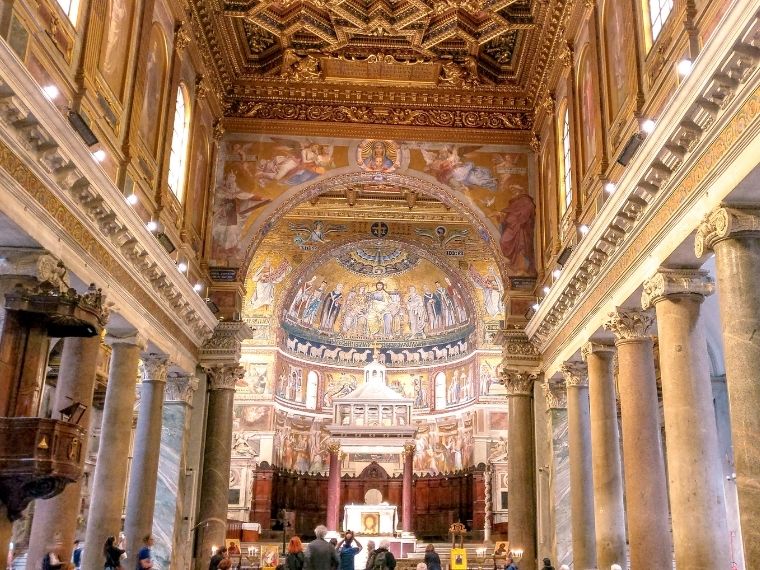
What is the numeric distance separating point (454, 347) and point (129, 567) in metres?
20.5

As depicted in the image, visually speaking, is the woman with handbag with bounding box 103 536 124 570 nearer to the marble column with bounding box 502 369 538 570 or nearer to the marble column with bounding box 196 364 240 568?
the marble column with bounding box 196 364 240 568

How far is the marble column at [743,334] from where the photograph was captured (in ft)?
26.6

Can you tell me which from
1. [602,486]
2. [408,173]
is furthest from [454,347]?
[602,486]

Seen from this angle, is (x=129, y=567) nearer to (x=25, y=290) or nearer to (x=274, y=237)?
(x=25, y=290)

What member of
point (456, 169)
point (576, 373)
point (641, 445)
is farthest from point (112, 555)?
point (456, 169)

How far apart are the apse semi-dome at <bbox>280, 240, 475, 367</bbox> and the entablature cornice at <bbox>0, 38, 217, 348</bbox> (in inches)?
669

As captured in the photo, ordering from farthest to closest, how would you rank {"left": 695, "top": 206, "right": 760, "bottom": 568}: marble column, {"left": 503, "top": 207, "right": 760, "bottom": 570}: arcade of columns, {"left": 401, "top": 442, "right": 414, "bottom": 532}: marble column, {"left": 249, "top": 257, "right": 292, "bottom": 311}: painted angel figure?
{"left": 249, "top": 257, "right": 292, "bottom": 311}: painted angel figure < {"left": 401, "top": 442, "right": 414, "bottom": 532}: marble column < {"left": 503, "top": 207, "right": 760, "bottom": 570}: arcade of columns < {"left": 695, "top": 206, "right": 760, "bottom": 568}: marble column

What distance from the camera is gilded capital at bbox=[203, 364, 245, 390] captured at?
19984 millimetres

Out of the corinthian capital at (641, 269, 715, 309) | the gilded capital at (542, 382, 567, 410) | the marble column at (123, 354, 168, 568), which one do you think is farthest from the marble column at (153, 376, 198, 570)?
the corinthian capital at (641, 269, 715, 309)

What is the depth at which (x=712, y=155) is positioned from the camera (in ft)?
30.6

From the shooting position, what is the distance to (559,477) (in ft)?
60.2

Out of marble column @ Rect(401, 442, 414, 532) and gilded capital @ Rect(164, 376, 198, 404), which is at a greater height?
gilded capital @ Rect(164, 376, 198, 404)

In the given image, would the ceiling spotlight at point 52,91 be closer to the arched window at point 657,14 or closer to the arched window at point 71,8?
the arched window at point 71,8

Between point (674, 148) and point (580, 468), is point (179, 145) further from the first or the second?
point (674, 148)
